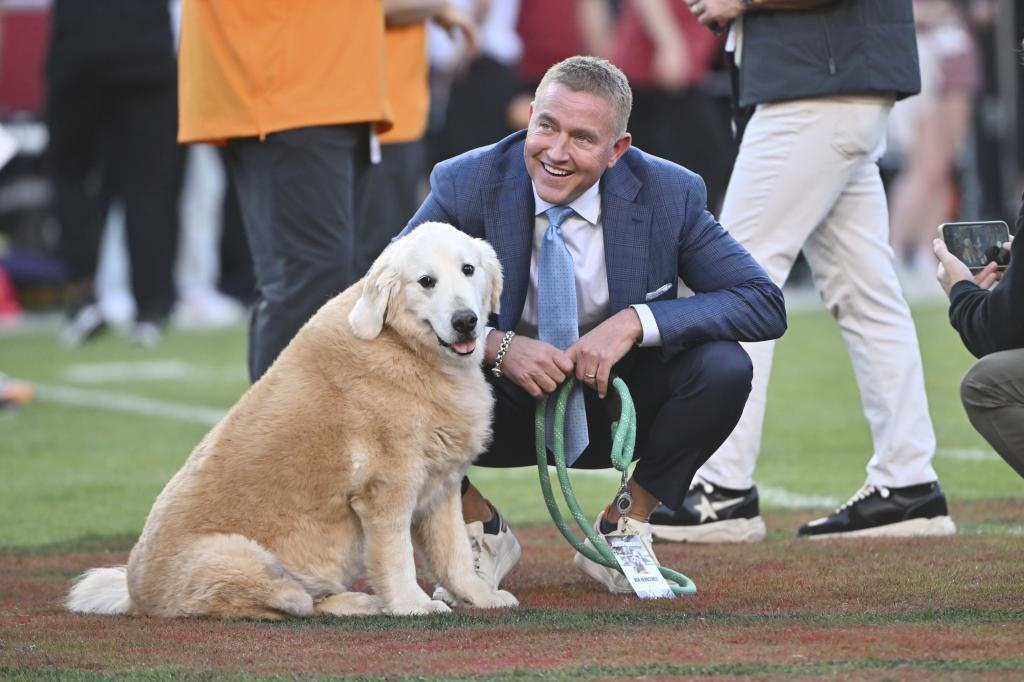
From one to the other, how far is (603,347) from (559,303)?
0.21 metres

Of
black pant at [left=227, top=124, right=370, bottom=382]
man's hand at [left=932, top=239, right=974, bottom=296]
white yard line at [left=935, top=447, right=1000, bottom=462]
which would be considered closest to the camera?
man's hand at [left=932, top=239, right=974, bottom=296]

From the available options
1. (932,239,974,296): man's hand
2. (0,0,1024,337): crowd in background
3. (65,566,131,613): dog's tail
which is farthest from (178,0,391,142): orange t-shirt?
(932,239,974,296): man's hand

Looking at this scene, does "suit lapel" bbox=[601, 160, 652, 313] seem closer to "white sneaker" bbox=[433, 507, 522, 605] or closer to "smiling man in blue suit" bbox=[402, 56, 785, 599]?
"smiling man in blue suit" bbox=[402, 56, 785, 599]

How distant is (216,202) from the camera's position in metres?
14.8

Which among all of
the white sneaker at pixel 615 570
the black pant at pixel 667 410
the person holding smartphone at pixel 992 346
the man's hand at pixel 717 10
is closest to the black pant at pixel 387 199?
the man's hand at pixel 717 10

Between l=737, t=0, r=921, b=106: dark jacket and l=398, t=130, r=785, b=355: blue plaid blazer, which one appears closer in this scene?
l=398, t=130, r=785, b=355: blue plaid blazer

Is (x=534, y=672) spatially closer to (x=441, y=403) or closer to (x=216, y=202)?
(x=441, y=403)

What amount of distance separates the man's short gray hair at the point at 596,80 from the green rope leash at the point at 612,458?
2.38ft

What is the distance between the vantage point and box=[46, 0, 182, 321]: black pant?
436 inches

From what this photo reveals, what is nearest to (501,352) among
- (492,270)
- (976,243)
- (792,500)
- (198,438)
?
(492,270)

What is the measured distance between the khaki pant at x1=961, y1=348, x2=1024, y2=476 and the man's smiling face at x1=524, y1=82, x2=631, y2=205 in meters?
1.13

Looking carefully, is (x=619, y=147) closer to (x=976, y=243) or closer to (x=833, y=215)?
(x=976, y=243)

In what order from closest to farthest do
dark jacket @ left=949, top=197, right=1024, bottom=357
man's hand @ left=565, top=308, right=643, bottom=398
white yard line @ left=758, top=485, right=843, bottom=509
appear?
dark jacket @ left=949, top=197, right=1024, bottom=357
man's hand @ left=565, top=308, right=643, bottom=398
white yard line @ left=758, top=485, right=843, bottom=509

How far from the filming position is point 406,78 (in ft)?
23.1
